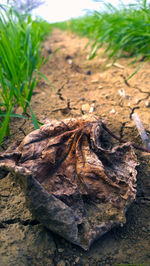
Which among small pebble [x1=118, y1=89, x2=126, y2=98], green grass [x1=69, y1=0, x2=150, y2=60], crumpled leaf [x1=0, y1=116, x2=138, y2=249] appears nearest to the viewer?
crumpled leaf [x1=0, y1=116, x2=138, y2=249]

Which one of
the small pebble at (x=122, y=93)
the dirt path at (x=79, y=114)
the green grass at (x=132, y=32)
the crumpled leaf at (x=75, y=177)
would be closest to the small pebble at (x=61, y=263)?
the dirt path at (x=79, y=114)

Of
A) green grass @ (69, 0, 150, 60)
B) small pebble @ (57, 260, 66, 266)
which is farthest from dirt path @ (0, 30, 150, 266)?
green grass @ (69, 0, 150, 60)

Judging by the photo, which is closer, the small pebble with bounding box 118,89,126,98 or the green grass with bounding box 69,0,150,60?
the small pebble with bounding box 118,89,126,98

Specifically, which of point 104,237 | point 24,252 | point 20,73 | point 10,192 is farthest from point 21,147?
point 20,73

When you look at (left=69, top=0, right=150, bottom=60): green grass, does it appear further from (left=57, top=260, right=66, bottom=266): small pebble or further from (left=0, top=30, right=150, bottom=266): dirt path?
(left=57, top=260, right=66, bottom=266): small pebble

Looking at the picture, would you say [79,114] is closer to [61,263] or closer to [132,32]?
[61,263]

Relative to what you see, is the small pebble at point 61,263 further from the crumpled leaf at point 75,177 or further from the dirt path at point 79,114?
the crumpled leaf at point 75,177
